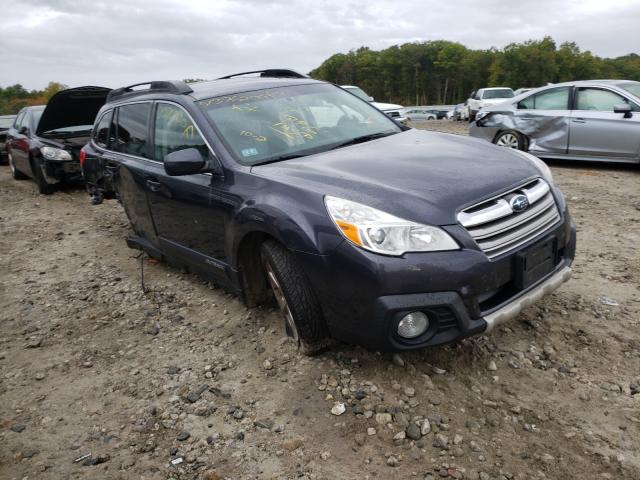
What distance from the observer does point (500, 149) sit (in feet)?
11.5

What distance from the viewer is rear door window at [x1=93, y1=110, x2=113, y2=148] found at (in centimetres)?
530

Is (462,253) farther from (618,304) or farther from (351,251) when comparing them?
(618,304)

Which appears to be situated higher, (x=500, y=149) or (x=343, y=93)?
(x=343, y=93)

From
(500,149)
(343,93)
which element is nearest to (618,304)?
(500,149)

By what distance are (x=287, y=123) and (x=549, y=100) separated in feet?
21.2

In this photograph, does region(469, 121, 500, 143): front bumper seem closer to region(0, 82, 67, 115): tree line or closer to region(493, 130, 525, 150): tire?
region(493, 130, 525, 150): tire

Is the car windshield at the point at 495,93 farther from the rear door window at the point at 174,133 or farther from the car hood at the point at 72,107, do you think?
the rear door window at the point at 174,133

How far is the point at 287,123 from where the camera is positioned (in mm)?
3715

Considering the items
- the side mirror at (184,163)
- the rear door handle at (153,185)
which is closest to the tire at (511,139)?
the rear door handle at (153,185)

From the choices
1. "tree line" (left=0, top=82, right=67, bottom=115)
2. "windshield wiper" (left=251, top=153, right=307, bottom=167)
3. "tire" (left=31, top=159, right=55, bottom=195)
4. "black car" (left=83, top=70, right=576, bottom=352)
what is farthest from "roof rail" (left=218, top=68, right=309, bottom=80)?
"tree line" (left=0, top=82, right=67, bottom=115)

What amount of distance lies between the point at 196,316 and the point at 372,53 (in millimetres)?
100370

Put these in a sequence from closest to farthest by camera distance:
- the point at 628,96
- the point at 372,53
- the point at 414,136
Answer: the point at 414,136 < the point at 628,96 < the point at 372,53

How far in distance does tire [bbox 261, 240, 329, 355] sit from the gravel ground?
0.63 feet

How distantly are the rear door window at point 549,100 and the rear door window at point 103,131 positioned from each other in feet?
21.8
